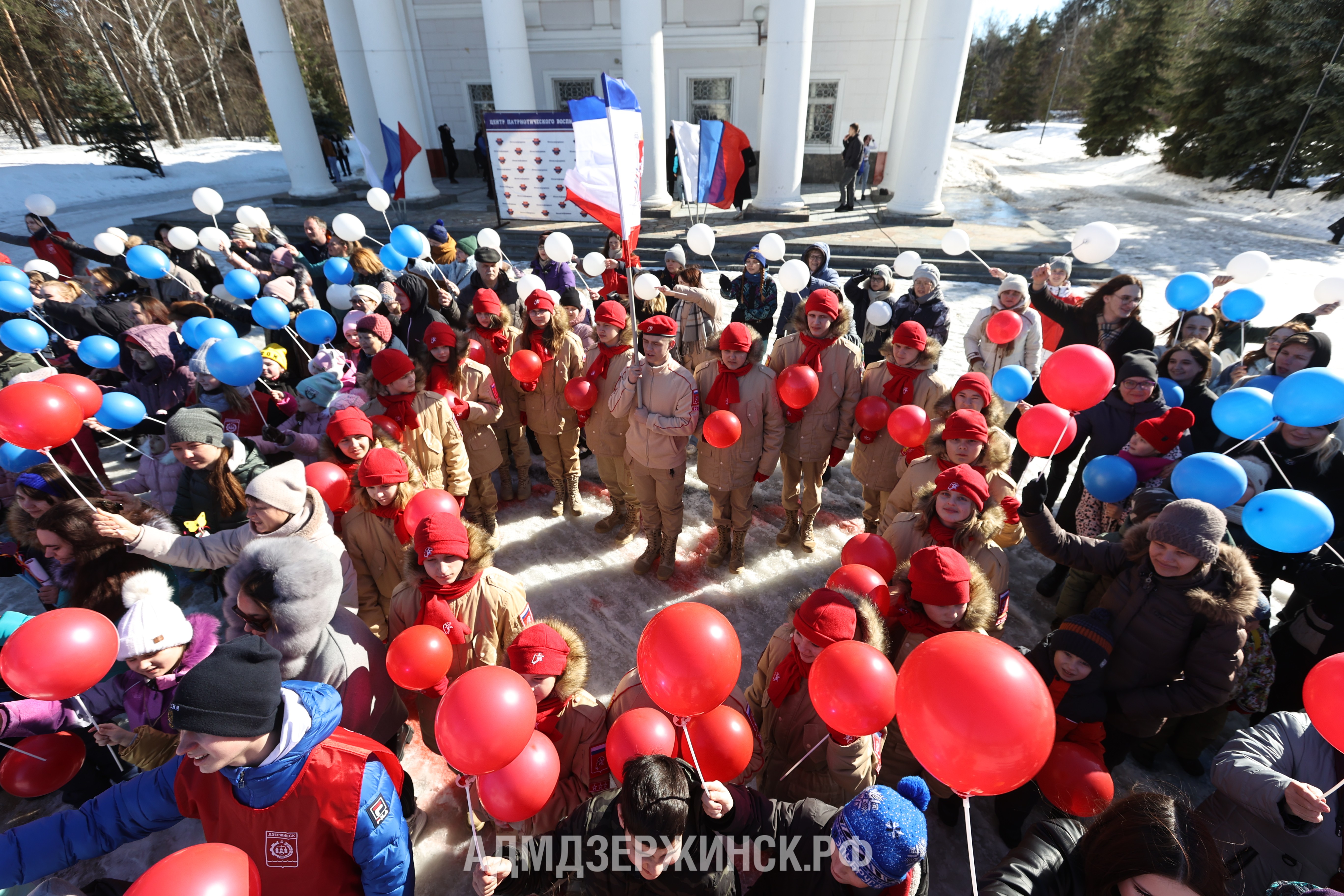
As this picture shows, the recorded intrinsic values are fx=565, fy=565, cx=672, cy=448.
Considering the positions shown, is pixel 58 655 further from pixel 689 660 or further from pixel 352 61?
pixel 352 61

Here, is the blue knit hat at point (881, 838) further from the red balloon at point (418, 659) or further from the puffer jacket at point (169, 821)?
the red balloon at point (418, 659)

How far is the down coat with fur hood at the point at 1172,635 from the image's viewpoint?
231 cm

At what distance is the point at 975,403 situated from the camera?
346 cm

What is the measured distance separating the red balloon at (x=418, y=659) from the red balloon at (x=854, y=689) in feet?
4.92

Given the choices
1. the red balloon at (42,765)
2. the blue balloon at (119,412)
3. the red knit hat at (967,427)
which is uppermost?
the red knit hat at (967,427)

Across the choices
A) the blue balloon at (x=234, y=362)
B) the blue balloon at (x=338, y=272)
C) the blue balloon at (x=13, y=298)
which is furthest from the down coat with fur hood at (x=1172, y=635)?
the blue balloon at (x=13, y=298)

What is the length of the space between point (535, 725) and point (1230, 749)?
2587 mm

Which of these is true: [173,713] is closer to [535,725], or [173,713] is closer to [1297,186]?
[535,725]

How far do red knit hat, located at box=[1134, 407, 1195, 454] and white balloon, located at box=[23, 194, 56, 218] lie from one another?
1190cm

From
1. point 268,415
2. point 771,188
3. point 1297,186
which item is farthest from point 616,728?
point 1297,186

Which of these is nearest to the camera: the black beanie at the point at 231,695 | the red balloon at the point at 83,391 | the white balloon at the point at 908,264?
the black beanie at the point at 231,695

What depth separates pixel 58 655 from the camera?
1967mm

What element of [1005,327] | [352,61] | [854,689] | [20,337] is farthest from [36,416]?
[352,61]

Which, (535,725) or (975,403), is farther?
(975,403)
